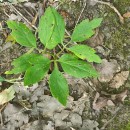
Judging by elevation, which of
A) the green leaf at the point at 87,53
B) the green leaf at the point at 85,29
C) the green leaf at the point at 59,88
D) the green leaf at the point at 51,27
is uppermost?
the green leaf at the point at 51,27

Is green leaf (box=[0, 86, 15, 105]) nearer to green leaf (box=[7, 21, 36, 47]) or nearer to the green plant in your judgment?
the green plant

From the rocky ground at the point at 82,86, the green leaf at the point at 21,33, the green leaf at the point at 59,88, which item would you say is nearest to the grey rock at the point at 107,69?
the rocky ground at the point at 82,86

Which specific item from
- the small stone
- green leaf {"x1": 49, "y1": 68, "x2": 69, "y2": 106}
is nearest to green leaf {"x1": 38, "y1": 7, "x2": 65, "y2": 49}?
green leaf {"x1": 49, "y1": 68, "x2": 69, "y2": 106}

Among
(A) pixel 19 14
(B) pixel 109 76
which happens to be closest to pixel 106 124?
(B) pixel 109 76

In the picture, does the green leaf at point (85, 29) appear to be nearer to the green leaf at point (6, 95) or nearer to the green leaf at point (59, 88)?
the green leaf at point (59, 88)

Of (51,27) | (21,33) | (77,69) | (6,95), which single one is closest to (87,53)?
(77,69)

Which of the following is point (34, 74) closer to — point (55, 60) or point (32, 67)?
point (32, 67)

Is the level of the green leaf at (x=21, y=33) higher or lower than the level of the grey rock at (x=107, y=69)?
higher
